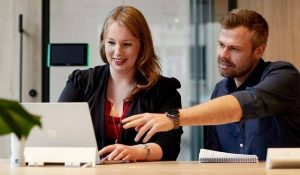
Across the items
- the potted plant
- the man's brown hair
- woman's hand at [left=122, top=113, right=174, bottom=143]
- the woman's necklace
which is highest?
the man's brown hair

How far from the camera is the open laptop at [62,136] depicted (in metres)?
1.42

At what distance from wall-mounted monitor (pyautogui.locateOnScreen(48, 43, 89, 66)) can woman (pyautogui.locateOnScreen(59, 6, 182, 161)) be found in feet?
4.67

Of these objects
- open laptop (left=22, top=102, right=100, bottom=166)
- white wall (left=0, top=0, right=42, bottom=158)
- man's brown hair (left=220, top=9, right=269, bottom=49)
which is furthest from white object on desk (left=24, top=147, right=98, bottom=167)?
white wall (left=0, top=0, right=42, bottom=158)

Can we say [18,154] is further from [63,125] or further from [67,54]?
[67,54]

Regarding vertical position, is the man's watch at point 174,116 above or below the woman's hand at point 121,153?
above

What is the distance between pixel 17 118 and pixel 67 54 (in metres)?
3.24

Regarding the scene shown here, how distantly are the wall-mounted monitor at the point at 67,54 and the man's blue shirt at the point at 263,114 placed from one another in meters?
1.53

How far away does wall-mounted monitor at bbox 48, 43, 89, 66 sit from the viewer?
346 centimetres

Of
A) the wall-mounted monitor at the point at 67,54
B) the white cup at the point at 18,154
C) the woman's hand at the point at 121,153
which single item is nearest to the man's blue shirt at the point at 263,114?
the woman's hand at the point at 121,153

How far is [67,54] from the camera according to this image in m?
3.48

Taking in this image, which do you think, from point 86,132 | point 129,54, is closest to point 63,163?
point 86,132

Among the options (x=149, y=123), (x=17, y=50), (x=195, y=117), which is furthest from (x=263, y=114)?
(x=17, y=50)

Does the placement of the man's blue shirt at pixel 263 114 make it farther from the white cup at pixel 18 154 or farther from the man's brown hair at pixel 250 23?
the white cup at pixel 18 154

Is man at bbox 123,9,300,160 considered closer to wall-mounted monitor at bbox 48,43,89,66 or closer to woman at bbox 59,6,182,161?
woman at bbox 59,6,182,161
